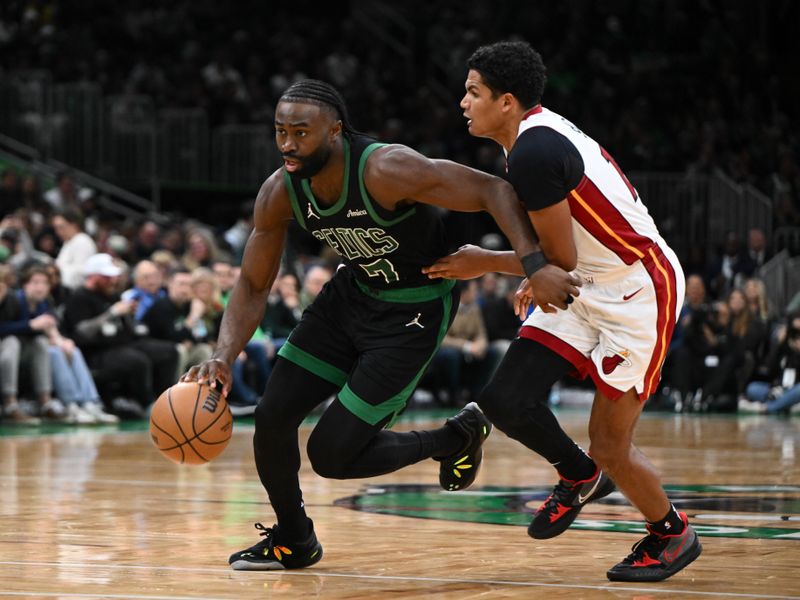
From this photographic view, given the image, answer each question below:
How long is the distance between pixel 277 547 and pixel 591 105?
56.3 feet

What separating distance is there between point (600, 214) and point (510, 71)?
0.59 m

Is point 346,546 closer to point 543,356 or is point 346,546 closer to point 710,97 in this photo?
point 543,356

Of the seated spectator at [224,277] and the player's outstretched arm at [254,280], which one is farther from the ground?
the player's outstretched arm at [254,280]

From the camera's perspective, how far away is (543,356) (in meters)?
4.96

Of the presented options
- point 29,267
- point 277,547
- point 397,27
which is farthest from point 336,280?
point 397,27

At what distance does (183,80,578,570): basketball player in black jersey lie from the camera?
4871mm

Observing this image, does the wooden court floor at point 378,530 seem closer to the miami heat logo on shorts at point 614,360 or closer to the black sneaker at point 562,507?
the black sneaker at point 562,507

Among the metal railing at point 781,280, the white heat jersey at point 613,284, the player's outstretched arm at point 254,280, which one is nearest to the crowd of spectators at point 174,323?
the metal railing at point 781,280

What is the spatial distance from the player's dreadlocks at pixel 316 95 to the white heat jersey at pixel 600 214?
26.0 inches

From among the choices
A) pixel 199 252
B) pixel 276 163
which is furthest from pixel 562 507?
pixel 276 163

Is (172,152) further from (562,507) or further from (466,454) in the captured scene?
(562,507)

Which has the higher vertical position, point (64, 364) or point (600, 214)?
point (600, 214)

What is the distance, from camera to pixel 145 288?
45.0 ft

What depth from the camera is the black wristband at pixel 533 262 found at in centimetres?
464
